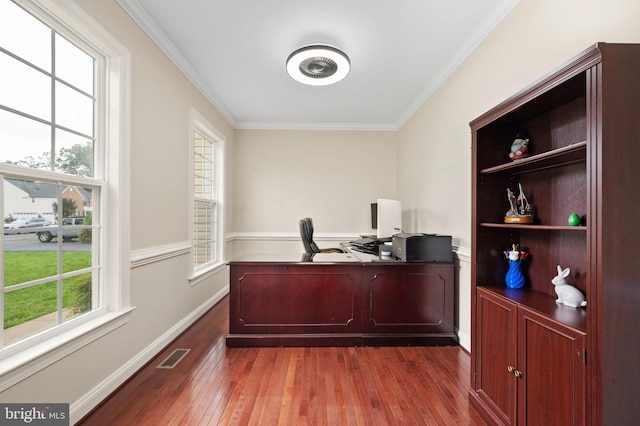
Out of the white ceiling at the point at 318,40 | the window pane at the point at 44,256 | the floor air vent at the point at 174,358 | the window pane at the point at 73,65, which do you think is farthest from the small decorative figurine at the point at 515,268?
the window pane at the point at 73,65

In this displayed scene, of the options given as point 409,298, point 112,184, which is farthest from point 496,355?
point 112,184

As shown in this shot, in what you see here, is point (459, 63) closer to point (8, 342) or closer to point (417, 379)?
point (417, 379)

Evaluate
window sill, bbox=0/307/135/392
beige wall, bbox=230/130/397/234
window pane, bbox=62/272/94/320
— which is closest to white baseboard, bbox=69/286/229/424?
window sill, bbox=0/307/135/392

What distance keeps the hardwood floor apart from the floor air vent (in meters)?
0.05

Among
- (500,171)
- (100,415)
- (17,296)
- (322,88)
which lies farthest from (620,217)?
(322,88)

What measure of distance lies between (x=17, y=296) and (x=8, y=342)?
214 millimetres

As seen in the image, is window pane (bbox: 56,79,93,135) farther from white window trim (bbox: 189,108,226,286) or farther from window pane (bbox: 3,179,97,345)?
white window trim (bbox: 189,108,226,286)

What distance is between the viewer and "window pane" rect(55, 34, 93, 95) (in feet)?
5.53

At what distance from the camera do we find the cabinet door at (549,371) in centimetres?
112

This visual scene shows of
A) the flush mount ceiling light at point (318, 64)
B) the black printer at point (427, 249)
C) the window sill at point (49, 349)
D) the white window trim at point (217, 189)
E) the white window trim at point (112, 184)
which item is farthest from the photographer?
the white window trim at point (217, 189)

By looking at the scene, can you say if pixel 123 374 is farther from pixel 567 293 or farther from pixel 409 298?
pixel 567 293

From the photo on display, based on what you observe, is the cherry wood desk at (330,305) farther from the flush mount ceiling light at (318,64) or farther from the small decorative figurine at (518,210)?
the flush mount ceiling light at (318,64)

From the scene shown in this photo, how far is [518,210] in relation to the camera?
1.74 m

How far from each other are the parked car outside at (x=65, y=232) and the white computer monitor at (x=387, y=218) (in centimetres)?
278
